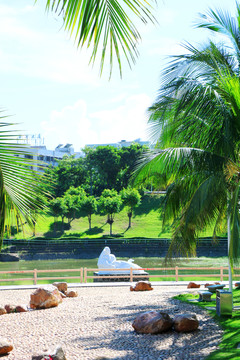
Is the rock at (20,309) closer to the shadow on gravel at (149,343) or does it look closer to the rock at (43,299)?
the rock at (43,299)

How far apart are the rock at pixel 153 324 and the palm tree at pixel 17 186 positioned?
783 centimetres

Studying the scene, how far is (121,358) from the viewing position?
945 centimetres

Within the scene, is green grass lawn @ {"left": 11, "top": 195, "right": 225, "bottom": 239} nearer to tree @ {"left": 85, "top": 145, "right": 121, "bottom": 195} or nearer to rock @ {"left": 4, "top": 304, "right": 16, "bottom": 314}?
tree @ {"left": 85, "top": 145, "right": 121, "bottom": 195}

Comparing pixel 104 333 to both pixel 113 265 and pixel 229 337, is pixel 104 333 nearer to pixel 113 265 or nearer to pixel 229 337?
pixel 229 337

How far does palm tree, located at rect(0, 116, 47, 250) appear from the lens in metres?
3.71

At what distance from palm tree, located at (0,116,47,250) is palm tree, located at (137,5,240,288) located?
825 centimetres

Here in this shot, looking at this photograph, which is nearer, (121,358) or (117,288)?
(121,358)

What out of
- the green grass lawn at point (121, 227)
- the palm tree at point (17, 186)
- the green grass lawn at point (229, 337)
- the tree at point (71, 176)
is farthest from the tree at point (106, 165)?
the palm tree at point (17, 186)

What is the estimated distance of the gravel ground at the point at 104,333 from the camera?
9906 mm

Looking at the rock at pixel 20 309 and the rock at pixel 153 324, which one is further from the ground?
the rock at pixel 153 324

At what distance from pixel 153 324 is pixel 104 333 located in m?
1.31

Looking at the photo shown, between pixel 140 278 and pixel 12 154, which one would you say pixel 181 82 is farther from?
pixel 140 278

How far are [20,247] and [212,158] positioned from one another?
39.4 metres

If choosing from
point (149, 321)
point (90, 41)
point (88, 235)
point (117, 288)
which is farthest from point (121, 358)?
point (88, 235)
